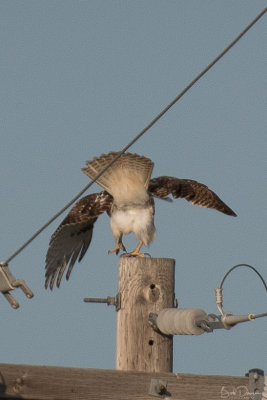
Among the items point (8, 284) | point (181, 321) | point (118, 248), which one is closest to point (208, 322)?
point (181, 321)

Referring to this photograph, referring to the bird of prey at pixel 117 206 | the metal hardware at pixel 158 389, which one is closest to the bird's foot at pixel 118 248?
the bird of prey at pixel 117 206

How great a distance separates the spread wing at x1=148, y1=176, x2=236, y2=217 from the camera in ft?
33.2

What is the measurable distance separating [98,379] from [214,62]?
2358 mm

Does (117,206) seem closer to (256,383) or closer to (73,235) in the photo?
(73,235)

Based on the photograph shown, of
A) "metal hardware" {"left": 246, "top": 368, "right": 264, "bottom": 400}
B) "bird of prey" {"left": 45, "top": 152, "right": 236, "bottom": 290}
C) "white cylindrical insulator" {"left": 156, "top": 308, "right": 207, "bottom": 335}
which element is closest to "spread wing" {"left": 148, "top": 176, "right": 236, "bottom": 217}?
"bird of prey" {"left": 45, "top": 152, "right": 236, "bottom": 290}

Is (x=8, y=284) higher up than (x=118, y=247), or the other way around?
(x=118, y=247)

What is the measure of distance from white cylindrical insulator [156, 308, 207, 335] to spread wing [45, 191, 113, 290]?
161 inches

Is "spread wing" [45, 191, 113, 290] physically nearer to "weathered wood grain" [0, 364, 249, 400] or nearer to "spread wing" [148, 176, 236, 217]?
"spread wing" [148, 176, 236, 217]

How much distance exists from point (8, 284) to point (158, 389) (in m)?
0.98

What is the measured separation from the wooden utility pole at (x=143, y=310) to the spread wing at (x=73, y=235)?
382 cm

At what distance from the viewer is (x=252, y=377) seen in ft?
17.4

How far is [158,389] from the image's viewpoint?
4.93 metres

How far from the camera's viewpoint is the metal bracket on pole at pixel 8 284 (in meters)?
4.91

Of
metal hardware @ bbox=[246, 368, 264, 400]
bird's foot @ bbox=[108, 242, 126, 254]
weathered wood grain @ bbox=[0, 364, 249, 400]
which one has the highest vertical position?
bird's foot @ bbox=[108, 242, 126, 254]
